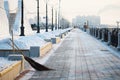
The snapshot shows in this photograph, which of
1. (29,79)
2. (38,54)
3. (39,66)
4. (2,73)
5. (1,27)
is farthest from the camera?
(1,27)

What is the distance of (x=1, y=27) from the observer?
1157 inches

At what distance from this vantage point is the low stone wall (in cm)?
1038

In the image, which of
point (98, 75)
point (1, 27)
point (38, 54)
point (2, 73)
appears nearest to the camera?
point (2, 73)

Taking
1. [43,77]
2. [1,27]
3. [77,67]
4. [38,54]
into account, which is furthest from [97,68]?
[1,27]

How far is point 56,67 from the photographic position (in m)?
15.1

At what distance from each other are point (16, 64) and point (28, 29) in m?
39.2

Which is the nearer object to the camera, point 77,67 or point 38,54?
point 77,67

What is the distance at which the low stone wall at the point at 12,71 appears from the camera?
10.4 m

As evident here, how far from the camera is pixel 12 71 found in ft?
38.1

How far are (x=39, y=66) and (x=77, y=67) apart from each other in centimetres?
177

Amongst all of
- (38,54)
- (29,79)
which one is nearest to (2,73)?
(29,79)

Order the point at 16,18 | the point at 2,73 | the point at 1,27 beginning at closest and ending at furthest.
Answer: the point at 2,73 → the point at 1,27 → the point at 16,18

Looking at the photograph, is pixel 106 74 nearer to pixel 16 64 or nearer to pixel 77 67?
pixel 77 67

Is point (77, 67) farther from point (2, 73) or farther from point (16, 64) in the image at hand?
point (2, 73)
